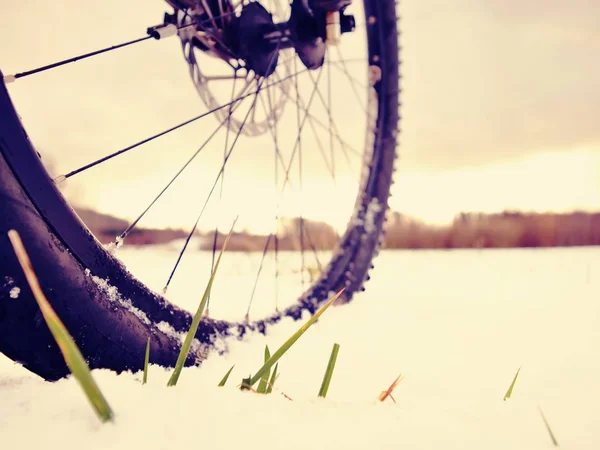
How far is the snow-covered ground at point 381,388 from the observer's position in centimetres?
36

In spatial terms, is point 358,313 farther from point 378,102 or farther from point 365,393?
point 378,102

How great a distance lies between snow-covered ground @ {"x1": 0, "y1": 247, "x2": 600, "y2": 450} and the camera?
355 millimetres

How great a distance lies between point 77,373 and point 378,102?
4.83 feet

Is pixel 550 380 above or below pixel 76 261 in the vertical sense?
below

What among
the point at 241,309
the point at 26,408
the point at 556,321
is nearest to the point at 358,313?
the point at 241,309

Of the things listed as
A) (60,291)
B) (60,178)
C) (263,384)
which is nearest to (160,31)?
(60,178)

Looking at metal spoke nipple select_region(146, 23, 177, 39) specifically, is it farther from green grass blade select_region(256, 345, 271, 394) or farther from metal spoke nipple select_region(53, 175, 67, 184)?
green grass blade select_region(256, 345, 271, 394)

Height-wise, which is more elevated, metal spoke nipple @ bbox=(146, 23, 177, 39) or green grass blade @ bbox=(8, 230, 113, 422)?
metal spoke nipple @ bbox=(146, 23, 177, 39)

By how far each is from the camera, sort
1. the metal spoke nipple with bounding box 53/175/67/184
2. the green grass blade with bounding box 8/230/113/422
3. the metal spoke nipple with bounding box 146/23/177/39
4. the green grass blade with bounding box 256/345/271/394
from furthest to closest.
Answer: the metal spoke nipple with bounding box 146/23/177/39 < the metal spoke nipple with bounding box 53/175/67/184 < the green grass blade with bounding box 256/345/271/394 < the green grass blade with bounding box 8/230/113/422

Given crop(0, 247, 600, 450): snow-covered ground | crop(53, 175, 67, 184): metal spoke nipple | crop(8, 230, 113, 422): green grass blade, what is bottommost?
crop(0, 247, 600, 450): snow-covered ground

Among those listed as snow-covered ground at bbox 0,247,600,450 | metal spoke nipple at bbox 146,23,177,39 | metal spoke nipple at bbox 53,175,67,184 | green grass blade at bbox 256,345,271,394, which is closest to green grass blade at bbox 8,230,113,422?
snow-covered ground at bbox 0,247,600,450

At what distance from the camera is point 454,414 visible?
0.45m

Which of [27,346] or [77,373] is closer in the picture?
[77,373]

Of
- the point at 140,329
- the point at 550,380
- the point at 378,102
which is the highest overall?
the point at 378,102
